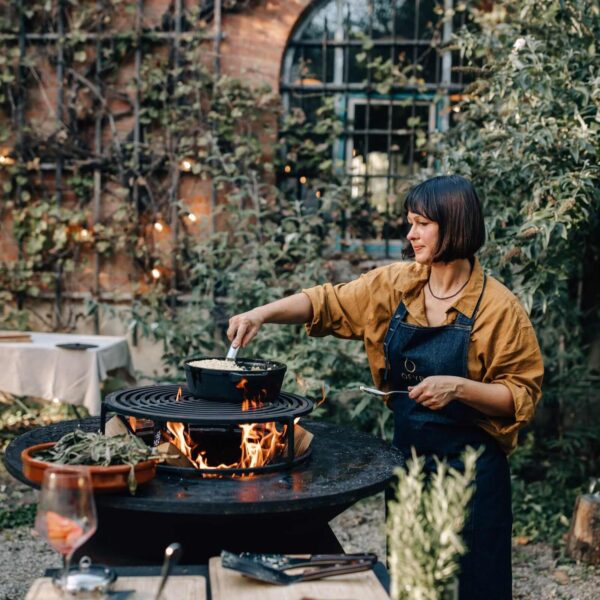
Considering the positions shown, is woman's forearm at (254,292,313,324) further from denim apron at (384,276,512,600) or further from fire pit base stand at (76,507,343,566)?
fire pit base stand at (76,507,343,566)

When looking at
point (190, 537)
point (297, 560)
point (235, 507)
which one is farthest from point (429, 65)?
point (297, 560)

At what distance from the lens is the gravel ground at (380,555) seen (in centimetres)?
452

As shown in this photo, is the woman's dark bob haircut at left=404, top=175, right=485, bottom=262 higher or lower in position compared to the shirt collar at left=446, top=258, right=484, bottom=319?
higher

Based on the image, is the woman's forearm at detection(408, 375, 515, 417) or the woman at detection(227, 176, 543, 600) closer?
the woman's forearm at detection(408, 375, 515, 417)

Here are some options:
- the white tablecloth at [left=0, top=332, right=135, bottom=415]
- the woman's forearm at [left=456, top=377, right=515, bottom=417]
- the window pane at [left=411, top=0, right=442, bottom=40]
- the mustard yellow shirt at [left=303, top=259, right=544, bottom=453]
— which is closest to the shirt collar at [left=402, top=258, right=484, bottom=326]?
the mustard yellow shirt at [left=303, top=259, right=544, bottom=453]

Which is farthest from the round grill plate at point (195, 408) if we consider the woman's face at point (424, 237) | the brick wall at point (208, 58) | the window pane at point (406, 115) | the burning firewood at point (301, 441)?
the window pane at point (406, 115)

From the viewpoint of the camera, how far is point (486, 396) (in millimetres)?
2723

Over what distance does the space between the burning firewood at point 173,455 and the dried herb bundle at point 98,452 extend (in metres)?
0.10

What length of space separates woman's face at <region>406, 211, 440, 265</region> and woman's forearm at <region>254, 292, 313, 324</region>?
49 centimetres

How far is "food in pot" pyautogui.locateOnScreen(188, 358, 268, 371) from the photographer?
9.50ft

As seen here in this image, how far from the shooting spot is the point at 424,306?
3000 millimetres

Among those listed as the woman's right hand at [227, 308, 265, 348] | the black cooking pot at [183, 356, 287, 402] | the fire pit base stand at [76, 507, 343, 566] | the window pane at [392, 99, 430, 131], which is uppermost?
the window pane at [392, 99, 430, 131]

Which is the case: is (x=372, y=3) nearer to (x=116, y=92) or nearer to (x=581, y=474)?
(x=116, y=92)

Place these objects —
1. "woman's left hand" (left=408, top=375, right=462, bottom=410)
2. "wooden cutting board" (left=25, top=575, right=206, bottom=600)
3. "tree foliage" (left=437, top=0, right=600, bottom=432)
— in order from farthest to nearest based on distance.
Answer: "tree foliage" (left=437, top=0, right=600, bottom=432) → "woman's left hand" (left=408, top=375, right=462, bottom=410) → "wooden cutting board" (left=25, top=575, right=206, bottom=600)
